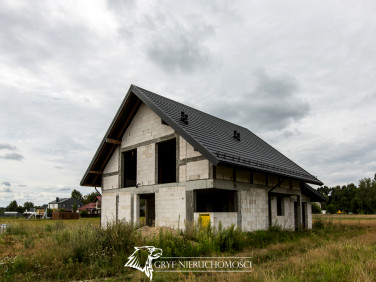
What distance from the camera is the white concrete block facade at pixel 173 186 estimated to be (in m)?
15.0

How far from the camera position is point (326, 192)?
112000 millimetres

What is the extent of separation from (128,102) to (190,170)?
6.06 m

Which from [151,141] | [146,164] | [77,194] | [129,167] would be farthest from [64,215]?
[77,194]

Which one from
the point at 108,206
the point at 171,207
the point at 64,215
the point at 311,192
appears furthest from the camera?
the point at 64,215

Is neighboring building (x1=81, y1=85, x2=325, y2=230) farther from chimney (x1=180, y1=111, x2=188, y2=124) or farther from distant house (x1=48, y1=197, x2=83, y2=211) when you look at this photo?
distant house (x1=48, y1=197, x2=83, y2=211)

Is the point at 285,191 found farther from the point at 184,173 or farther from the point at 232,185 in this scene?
the point at 184,173

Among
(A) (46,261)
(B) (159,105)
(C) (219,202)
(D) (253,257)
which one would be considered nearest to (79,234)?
(A) (46,261)

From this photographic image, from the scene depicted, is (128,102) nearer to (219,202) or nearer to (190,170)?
(190,170)

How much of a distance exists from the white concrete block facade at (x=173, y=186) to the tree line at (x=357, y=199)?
5759 cm

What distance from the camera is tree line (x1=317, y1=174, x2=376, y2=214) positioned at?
3007 inches

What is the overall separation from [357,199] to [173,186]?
77330mm

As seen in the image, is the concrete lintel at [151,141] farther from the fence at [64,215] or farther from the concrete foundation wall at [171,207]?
the fence at [64,215]

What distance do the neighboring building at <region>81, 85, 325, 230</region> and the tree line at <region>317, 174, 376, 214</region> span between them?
5676 cm

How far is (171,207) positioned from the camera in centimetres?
1587
